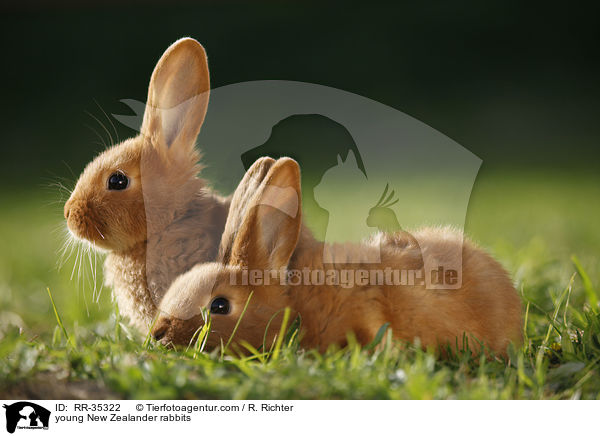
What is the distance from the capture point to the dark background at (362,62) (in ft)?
11.4

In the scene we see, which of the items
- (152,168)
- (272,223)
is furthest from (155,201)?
(272,223)

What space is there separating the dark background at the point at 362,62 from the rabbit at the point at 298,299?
116cm

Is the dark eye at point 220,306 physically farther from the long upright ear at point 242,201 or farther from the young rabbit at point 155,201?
the young rabbit at point 155,201

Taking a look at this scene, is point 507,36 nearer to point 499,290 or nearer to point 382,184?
point 382,184

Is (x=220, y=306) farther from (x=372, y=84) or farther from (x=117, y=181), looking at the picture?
(x=372, y=84)

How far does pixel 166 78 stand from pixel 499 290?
4.15ft

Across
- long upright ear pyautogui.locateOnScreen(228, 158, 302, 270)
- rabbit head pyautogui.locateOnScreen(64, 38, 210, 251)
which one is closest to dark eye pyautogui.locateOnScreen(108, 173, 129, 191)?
rabbit head pyautogui.locateOnScreen(64, 38, 210, 251)

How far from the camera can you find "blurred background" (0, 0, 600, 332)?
3.22m

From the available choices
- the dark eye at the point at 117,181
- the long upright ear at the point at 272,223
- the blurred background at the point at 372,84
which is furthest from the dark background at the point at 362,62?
the long upright ear at the point at 272,223

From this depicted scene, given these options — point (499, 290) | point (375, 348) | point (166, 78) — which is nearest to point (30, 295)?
point (166, 78)

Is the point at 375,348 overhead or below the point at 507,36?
below

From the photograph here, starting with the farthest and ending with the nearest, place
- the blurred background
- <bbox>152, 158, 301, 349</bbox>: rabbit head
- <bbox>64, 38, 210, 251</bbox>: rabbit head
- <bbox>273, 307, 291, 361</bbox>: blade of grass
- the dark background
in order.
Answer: the dark background, the blurred background, <bbox>64, 38, 210, 251</bbox>: rabbit head, <bbox>152, 158, 301, 349</bbox>: rabbit head, <bbox>273, 307, 291, 361</bbox>: blade of grass

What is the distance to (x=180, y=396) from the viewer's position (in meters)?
1.57
